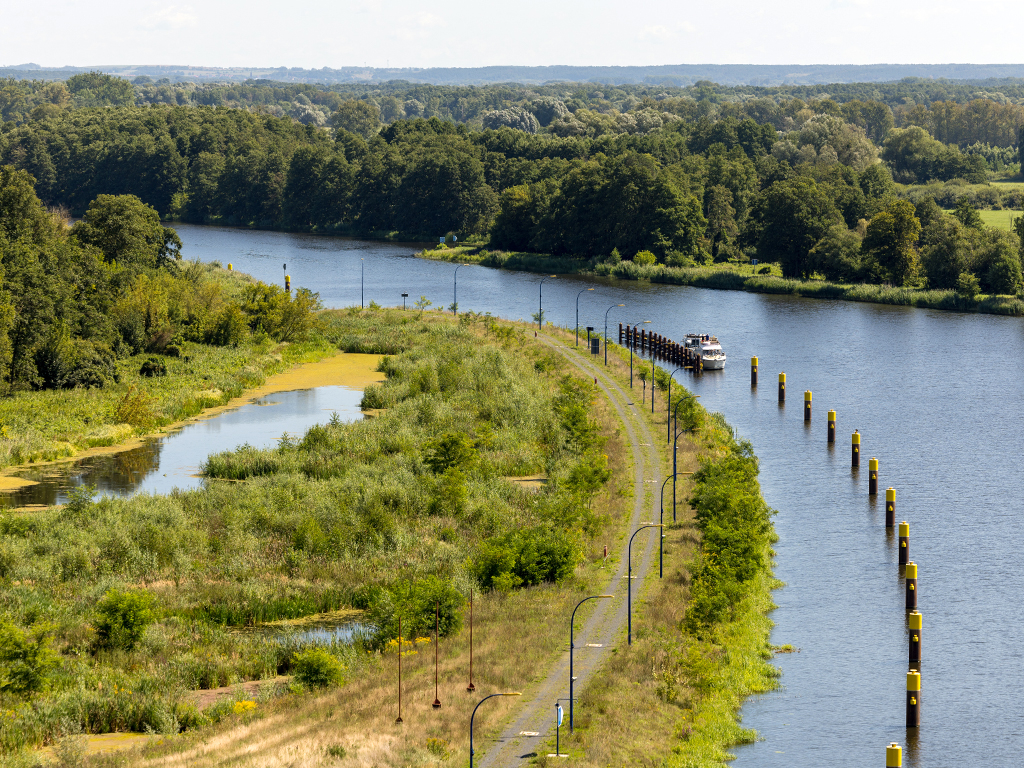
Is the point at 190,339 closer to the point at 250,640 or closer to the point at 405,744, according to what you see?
the point at 250,640

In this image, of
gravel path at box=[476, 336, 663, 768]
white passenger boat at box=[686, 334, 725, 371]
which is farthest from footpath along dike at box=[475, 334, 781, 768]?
white passenger boat at box=[686, 334, 725, 371]

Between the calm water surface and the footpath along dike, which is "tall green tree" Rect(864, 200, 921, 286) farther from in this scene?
the footpath along dike

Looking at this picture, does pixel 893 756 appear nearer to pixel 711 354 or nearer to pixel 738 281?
pixel 711 354

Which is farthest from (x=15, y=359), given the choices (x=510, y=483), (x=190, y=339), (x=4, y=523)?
(x=510, y=483)

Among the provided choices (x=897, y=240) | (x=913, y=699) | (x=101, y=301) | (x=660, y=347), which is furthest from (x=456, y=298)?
(x=913, y=699)

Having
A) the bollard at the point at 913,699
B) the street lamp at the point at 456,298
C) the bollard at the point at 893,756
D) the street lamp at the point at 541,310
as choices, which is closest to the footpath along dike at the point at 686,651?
the bollard at the point at 893,756

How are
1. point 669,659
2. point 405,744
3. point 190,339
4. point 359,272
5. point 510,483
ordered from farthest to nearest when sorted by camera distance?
point 359,272 → point 190,339 → point 510,483 → point 669,659 → point 405,744
